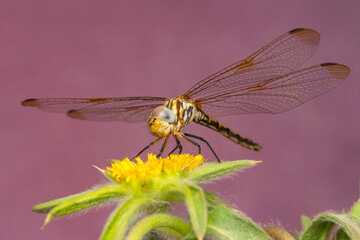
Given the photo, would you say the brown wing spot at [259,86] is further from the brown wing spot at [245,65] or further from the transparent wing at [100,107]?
the transparent wing at [100,107]

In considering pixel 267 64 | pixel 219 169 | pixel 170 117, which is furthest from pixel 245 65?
pixel 219 169

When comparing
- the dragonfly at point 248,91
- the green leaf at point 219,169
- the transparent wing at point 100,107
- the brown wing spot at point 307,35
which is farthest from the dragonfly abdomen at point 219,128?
the green leaf at point 219,169

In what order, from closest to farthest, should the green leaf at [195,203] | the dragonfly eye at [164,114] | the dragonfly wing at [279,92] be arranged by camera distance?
the green leaf at [195,203]
the dragonfly eye at [164,114]
the dragonfly wing at [279,92]

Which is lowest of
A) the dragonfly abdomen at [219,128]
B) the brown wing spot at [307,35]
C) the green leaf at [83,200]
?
the green leaf at [83,200]

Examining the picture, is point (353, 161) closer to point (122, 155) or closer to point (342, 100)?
point (342, 100)

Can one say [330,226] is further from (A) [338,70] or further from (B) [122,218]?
(A) [338,70]

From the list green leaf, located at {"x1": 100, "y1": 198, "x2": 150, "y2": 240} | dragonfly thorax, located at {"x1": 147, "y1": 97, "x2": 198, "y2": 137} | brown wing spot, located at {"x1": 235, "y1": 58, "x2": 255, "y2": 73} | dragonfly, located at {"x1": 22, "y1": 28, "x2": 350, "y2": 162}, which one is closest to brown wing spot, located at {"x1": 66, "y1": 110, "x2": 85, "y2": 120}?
Answer: dragonfly, located at {"x1": 22, "y1": 28, "x2": 350, "y2": 162}

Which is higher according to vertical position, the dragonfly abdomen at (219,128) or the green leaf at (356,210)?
the dragonfly abdomen at (219,128)
